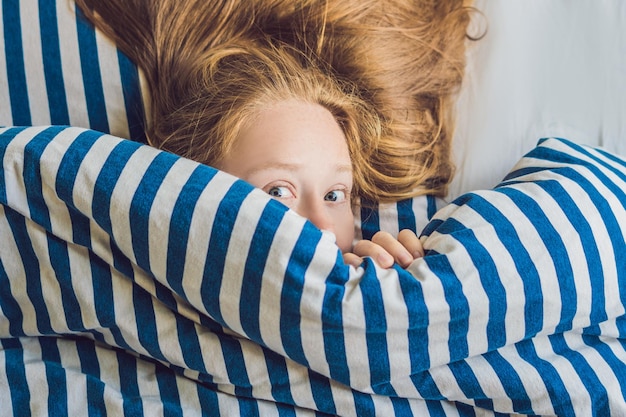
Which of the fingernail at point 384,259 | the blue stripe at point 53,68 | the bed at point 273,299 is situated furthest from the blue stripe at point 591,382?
the blue stripe at point 53,68

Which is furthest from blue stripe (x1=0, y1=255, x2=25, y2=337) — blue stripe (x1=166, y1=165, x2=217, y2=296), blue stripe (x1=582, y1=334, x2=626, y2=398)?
blue stripe (x1=582, y1=334, x2=626, y2=398)

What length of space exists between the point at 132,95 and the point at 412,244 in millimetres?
483

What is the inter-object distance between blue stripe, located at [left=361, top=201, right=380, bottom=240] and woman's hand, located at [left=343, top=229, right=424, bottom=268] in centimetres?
12

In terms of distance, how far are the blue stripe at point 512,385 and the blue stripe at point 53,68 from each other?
27.1 inches

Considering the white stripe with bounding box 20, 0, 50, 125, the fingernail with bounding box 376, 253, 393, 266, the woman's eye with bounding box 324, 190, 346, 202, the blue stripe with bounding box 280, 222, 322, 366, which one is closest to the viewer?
the blue stripe with bounding box 280, 222, 322, 366

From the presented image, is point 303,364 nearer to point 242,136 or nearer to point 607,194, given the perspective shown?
Answer: point 242,136

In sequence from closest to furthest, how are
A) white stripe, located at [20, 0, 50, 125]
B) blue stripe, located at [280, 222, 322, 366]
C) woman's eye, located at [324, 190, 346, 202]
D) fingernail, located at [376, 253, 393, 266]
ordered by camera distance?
blue stripe, located at [280, 222, 322, 366] → fingernail, located at [376, 253, 393, 266] → woman's eye, located at [324, 190, 346, 202] → white stripe, located at [20, 0, 50, 125]

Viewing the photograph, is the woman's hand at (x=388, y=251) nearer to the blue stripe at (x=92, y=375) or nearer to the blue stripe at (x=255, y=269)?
the blue stripe at (x=255, y=269)

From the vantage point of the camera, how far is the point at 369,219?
102 cm

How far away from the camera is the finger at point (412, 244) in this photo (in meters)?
0.84

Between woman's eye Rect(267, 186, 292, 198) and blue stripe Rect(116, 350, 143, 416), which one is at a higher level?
woman's eye Rect(267, 186, 292, 198)

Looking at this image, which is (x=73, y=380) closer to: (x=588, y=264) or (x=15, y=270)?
(x=15, y=270)

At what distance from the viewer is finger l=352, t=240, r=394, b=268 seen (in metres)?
0.81

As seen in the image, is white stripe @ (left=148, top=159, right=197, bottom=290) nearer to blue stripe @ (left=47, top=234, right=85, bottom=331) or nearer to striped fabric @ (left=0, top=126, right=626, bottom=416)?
striped fabric @ (left=0, top=126, right=626, bottom=416)
